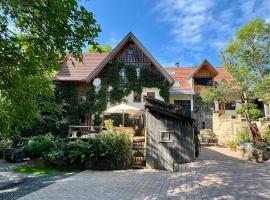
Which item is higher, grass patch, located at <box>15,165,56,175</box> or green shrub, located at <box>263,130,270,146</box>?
green shrub, located at <box>263,130,270,146</box>

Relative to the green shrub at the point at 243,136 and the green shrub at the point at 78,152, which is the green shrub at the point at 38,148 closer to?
the green shrub at the point at 78,152

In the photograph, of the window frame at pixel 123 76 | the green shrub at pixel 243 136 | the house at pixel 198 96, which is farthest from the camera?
the house at pixel 198 96

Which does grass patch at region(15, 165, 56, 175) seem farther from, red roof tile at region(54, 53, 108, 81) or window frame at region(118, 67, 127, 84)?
window frame at region(118, 67, 127, 84)

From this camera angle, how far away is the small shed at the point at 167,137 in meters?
14.8

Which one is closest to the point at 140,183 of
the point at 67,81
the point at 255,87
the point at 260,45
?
the point at 255,87

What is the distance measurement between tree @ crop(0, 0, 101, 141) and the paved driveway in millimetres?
4183

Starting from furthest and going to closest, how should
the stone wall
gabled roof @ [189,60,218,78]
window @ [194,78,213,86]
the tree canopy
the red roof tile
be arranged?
window @ [194,78,213,86] < gabled roof @ [189,60,218,78] < the red roof tile < the tree canopy < the stone wall

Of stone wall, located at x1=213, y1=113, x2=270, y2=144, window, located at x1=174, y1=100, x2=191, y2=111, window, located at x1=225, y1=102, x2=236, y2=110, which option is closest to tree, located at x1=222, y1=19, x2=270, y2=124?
Answer: stone wall, located at x1=213, y1=113, x2=270, y2=144

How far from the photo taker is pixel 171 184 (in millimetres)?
10719

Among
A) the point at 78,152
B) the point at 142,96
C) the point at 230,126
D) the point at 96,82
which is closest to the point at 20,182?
the point at 78,152

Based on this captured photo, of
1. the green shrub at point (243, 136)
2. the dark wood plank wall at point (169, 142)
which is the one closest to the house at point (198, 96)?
the green shrub at point (243, 136)

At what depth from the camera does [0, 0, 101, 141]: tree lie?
22.2 feet

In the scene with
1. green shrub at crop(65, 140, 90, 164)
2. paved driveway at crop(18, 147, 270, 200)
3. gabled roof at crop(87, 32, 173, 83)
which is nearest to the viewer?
paved driveway at crop(18, 147, 270, 200)

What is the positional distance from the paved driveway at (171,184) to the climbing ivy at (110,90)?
494 inches
